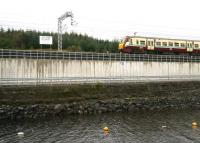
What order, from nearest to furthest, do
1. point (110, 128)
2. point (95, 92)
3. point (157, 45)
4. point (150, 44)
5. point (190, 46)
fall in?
point (110, 128), point (95, 92), point (150, 44), point (157, 45), point (190, 46)

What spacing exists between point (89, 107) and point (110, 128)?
6.49 metres

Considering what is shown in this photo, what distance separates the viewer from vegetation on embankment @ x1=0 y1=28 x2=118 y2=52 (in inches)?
2278

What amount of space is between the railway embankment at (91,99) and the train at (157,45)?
882cm

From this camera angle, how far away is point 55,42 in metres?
63.3

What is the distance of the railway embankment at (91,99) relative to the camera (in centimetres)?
3316

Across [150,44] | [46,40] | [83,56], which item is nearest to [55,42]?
[46,40]

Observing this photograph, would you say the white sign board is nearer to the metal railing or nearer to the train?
the metal railing

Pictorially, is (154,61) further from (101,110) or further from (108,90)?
(101,110)

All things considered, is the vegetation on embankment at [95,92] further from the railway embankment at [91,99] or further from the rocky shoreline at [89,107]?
the rocky shoreline at [89,107]

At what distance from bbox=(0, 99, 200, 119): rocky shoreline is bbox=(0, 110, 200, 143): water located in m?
1.32

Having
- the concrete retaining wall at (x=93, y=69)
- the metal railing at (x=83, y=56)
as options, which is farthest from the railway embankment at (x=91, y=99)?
the metal railing at (x=83, y=56)

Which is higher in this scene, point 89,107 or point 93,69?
point 93,69

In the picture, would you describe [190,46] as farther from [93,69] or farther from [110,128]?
[110,128]

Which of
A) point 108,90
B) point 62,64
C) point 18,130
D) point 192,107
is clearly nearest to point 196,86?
point 192,107
